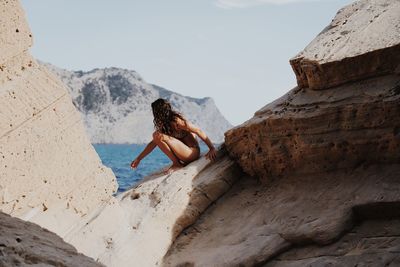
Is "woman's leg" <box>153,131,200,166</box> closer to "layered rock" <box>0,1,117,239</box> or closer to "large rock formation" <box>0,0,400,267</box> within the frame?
"large rock formation" <box>0,0,400,267</box>

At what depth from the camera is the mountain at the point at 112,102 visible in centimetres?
11919

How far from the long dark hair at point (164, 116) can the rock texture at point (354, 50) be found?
175cm

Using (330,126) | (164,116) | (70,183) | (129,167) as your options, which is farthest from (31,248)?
(129,167)

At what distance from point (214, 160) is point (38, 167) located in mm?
2192

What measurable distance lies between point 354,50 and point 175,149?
2534mm

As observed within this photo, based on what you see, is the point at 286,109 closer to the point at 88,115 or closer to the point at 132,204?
the point at 132,204

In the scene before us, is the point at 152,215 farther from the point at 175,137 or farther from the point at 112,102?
the point at 112,102

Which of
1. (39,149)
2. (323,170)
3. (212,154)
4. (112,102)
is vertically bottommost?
(112,102)

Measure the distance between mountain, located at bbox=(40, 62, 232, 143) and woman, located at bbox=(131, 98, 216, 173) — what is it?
107382 millimetres

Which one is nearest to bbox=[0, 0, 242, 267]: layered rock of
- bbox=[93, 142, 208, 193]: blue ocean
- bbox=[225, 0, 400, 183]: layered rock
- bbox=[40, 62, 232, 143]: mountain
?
bbox=[225, 0, 400, 183]: layered rock

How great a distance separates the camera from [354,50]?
19.9 ft

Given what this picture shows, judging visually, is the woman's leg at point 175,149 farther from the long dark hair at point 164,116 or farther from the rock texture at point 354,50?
the rock texture at point 354,50

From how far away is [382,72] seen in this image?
19.2 ft

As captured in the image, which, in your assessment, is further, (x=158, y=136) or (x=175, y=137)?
(x=175, y=137)
